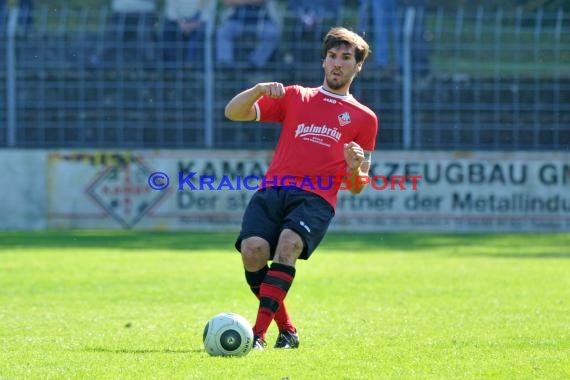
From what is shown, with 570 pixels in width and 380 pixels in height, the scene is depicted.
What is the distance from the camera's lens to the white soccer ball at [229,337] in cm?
750

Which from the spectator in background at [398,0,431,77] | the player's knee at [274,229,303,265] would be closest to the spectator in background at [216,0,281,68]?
the spectator in background at [398,0,431,77]

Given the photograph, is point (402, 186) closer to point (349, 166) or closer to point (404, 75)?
point (404, 75)

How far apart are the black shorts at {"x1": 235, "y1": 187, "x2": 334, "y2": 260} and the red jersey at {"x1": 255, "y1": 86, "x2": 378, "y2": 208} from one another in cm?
7

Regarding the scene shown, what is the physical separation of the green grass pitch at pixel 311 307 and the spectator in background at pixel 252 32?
280cm

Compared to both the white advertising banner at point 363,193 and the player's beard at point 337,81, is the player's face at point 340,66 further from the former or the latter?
the white advertising banner at point 363,193

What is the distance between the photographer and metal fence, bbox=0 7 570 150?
19781 mm

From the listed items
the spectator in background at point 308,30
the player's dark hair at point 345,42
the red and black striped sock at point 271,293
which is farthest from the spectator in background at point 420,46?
the red and black striped sock at point 271,293

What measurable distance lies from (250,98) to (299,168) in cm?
59

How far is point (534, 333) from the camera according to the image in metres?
8.96

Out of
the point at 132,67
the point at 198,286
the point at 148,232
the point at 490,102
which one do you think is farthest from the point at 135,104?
the point at 198,286

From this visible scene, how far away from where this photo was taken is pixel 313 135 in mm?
8391

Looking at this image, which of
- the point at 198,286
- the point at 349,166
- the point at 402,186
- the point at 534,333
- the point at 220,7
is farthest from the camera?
the point at 220,7

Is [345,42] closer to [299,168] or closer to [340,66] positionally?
[340,66]

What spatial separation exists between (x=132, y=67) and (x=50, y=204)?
2.50 meters
